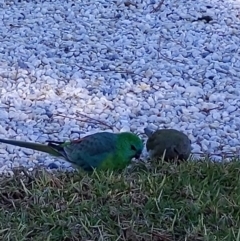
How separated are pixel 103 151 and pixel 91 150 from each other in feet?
0.20

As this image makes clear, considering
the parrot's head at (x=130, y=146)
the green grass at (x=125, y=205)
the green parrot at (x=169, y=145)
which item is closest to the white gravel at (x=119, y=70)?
the green parrot at (x=169, y=145)

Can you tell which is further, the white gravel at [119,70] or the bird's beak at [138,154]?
the white gravel at [119,70]

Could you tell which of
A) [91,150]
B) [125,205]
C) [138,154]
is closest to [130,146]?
[138,154]

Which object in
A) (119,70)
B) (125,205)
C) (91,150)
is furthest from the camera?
(119,70)

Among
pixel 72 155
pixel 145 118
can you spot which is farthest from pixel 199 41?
pixel 72 155

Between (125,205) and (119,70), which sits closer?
(125,205)

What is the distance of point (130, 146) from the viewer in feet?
13.6

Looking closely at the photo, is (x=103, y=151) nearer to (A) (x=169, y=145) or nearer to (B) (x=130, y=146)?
(B) (x=130, y=146)

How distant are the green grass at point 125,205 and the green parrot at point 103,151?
20 cm

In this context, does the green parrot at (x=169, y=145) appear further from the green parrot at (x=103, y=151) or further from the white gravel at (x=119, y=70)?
the white gravel at (x=119, y=70)

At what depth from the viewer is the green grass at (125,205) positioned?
3.30m

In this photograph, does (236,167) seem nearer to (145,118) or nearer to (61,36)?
(145,118)

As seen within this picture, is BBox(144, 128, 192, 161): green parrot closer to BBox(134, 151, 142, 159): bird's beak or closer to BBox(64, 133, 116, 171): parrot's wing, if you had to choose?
BBox(134, 151, 142, 159): bird's beak

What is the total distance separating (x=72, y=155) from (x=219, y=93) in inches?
70.7
